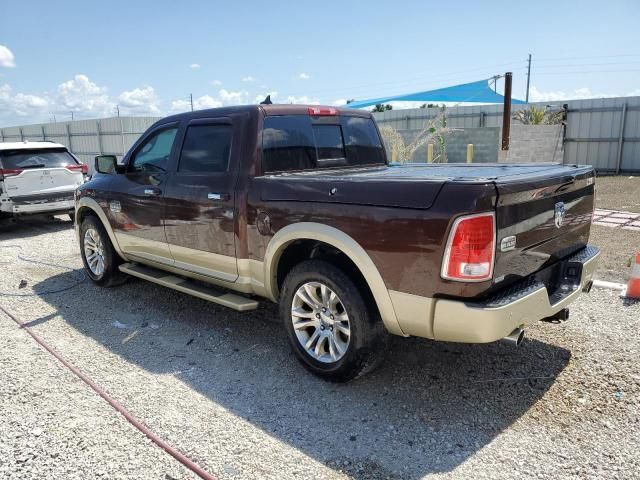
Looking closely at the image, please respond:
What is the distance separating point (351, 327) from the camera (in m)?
3.39

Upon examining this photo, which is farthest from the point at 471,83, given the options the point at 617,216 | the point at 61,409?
the point at 61,409

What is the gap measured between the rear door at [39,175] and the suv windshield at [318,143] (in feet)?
23.5

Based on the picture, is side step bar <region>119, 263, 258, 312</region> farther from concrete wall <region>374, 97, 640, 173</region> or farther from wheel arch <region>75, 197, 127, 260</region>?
concrete wall <region>374, 97, 640, 173</region>

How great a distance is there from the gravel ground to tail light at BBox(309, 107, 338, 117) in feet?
6.40

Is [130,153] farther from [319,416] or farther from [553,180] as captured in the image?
[553,180]

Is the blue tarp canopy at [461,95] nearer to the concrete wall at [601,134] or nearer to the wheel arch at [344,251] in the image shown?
the concrete wall at [601,134]

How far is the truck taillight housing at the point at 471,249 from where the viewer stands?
2736 mm

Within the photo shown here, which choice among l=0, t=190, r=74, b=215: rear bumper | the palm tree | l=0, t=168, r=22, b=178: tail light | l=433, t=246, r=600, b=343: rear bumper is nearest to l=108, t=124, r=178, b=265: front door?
l=433, t=246, r=600, b=343: rear bumper

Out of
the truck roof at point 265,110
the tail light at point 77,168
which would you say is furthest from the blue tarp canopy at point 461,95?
the truck roof at point 265,110

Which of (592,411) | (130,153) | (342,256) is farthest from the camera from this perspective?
(130,153)

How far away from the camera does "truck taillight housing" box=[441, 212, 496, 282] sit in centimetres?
274

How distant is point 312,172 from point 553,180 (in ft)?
6.09

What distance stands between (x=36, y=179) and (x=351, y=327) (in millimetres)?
8457

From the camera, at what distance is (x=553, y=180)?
3.24 m
